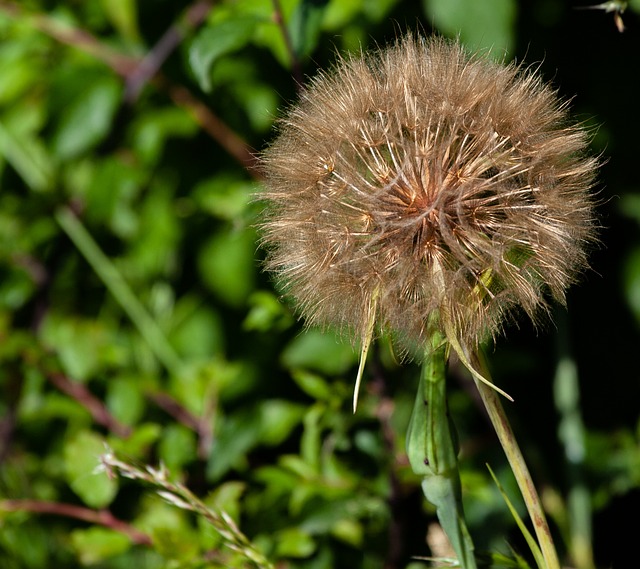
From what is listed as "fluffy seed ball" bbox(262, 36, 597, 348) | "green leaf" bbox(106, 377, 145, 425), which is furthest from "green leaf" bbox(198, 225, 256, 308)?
"fluffy seed ball" bbox(262, 36, 597, 348)

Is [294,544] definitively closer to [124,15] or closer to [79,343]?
[79,343]

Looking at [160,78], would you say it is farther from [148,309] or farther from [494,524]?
[494,524]

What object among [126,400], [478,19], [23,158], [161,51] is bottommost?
[126,400]

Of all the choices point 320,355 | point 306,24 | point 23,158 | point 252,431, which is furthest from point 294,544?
point 23,158

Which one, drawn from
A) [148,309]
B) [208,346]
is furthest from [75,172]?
[208,346]

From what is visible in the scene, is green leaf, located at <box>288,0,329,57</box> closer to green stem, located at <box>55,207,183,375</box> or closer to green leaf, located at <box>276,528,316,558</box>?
green leaf, located at <box>276,528,316,558</box>

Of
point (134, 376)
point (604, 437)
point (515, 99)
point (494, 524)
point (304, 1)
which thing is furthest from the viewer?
point (134, 376)
